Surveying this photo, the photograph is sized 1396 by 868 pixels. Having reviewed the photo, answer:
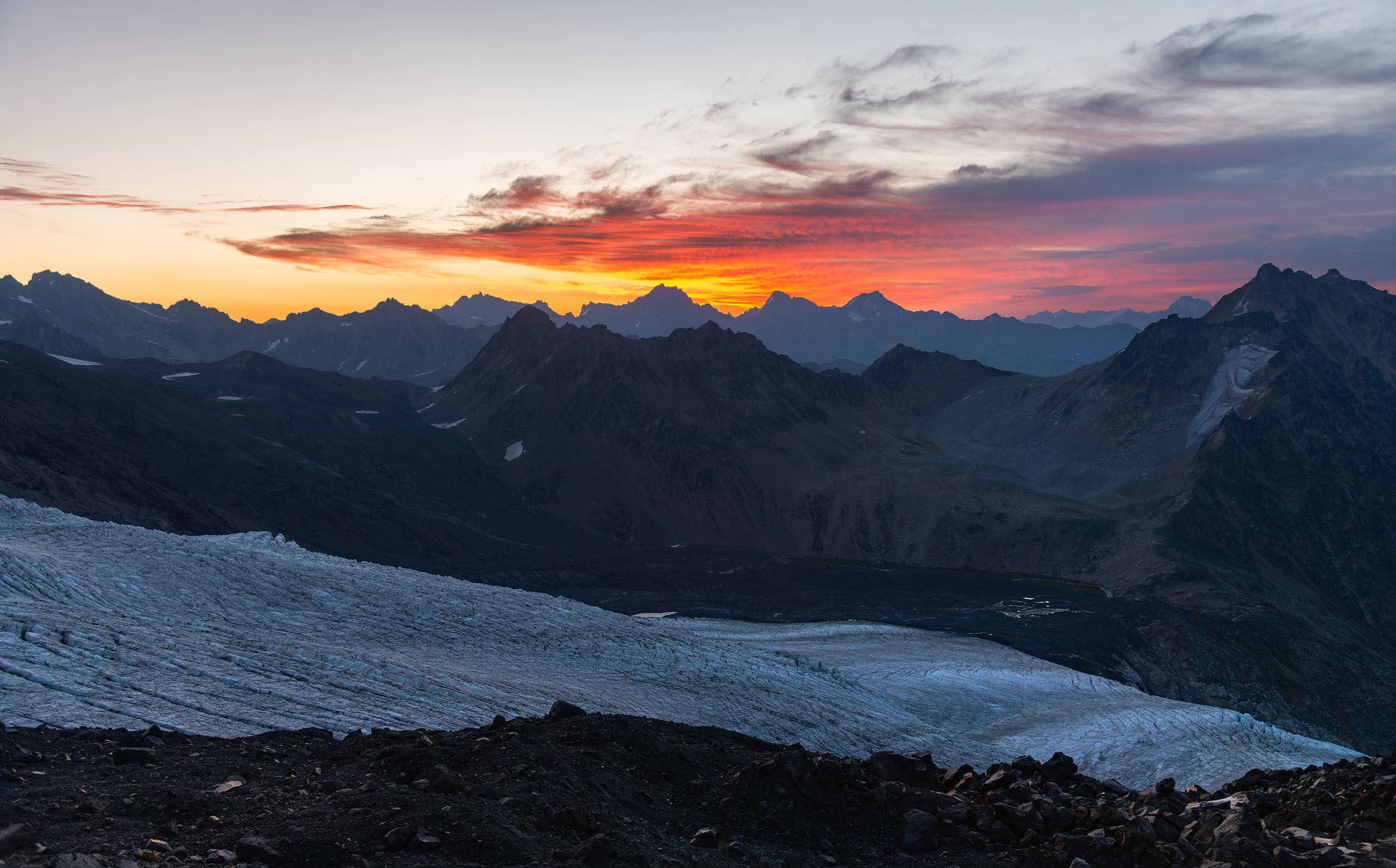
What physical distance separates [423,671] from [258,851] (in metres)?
20.7

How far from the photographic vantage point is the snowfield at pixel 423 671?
26281mm

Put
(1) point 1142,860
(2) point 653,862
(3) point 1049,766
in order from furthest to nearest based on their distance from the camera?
(3) point 1049,766
(1) point 1142,860
(2) point 653,862

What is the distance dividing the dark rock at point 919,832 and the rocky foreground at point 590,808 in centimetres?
3

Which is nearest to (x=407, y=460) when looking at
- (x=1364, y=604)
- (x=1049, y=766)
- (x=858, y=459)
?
(x=858, y=459)

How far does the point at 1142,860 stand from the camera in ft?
50.9

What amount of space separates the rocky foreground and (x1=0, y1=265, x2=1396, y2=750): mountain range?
→ 5886 cm

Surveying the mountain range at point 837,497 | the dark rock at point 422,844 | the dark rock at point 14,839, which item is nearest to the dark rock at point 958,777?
the dark rock at point 422,844

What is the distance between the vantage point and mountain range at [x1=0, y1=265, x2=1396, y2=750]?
297 ft

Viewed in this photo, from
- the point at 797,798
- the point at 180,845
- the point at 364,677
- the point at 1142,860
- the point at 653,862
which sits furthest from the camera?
the point at 364,677

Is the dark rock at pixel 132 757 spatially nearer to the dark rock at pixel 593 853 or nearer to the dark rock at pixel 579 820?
the dark rock at pixel 579 820

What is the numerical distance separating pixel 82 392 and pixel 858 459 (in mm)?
131011

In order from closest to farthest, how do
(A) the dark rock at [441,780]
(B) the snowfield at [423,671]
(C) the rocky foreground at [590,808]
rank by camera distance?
(C) the rocky foreground at [590,808] → (A) the dark rock at [441,780] → (B) the snowfield at [423,671]

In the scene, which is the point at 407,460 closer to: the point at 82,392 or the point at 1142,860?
the point at 82,392

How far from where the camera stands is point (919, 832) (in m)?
16.8
